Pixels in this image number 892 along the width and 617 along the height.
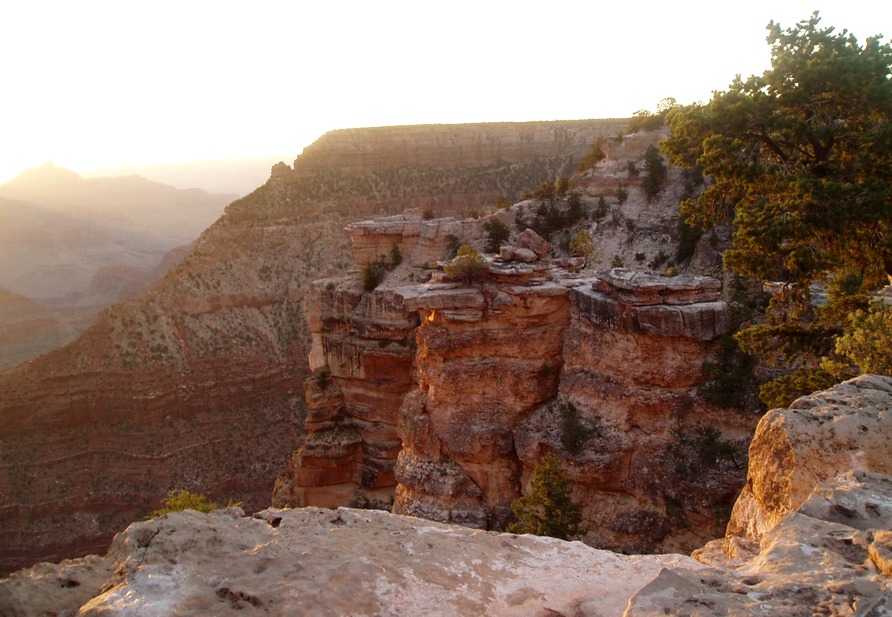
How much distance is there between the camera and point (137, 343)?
128 ft

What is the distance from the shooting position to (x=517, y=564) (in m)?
7.48

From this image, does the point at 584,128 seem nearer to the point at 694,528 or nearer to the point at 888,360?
the point at 694,528

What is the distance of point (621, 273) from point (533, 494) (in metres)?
6.82

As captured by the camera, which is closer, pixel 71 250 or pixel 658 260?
pixel 658 260

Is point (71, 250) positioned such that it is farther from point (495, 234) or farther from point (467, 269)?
point (467, 269)

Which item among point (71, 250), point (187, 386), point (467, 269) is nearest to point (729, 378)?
point (467, 269)

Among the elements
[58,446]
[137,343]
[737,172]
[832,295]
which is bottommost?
[58,446]

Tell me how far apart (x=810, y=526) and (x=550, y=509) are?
10968mm

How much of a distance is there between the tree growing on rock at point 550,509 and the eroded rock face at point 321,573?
836cm

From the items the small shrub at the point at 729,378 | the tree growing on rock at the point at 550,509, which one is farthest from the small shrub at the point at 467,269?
the small shrub at the point at 729,378

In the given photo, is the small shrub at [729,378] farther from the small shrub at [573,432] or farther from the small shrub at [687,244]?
the small shrub at [687,244]

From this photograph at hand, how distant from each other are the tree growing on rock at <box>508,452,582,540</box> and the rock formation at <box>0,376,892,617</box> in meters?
7.66

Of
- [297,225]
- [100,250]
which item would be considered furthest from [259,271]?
[100,250]

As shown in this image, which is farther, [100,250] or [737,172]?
[100,250]
